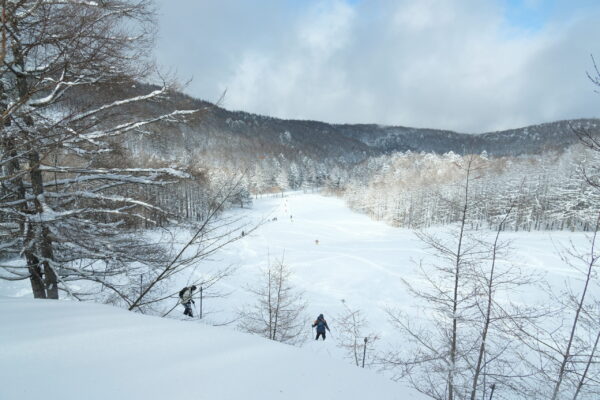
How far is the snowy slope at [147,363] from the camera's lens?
1.40 meters

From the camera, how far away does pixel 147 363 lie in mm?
1667

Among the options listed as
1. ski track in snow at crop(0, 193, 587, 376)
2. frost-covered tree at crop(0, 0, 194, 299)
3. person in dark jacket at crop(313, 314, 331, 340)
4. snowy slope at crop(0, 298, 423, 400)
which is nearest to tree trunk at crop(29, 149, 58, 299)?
frost-covered tree at crop(0, 0, 194, 299)

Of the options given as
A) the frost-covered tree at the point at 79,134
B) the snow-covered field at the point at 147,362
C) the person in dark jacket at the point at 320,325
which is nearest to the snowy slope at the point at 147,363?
the snow-covered field at the point at 147,362

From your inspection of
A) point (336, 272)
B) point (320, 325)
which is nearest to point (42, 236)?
point (320, 325)

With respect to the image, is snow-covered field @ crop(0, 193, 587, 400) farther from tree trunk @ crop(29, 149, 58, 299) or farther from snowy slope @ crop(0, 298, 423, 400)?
tree trunk @ crop(29, 149, 58, 299)

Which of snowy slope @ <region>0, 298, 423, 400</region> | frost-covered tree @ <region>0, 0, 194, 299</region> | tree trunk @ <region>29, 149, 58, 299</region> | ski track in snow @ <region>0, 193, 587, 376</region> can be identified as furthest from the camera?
ski track in snow @ <region>0, 193, 587, 376</region>

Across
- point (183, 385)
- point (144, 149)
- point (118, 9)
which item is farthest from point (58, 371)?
point (118, 9)

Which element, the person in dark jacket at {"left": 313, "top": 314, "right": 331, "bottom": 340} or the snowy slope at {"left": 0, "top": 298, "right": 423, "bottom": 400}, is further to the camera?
the person in dark jacket at {"left": 313, "top": 314, "right": 331, "bottom": 340}

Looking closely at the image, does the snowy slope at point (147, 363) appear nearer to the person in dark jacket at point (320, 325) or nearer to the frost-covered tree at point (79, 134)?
the frost-covered tree at point (79, 134)

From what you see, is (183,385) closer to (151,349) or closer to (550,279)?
(151,349)

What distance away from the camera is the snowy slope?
140cm

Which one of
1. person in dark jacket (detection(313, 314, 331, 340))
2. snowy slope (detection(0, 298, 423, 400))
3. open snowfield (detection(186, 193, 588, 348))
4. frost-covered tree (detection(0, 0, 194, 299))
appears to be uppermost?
frost-covered tree (detection(0, 0, 194, 299))

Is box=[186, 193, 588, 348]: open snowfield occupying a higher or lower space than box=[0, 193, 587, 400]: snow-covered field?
lower

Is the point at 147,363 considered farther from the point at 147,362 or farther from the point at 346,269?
the point at 346,269
